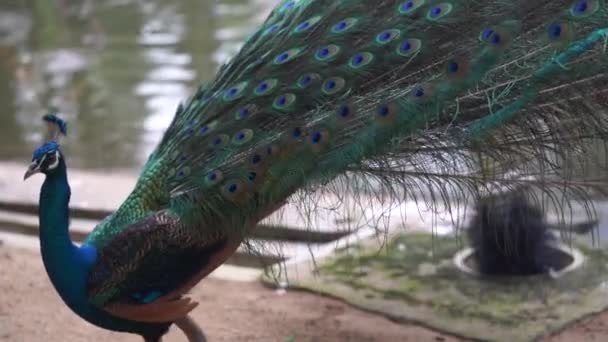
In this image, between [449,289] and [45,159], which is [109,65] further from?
[45,159]

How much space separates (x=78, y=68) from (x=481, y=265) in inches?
317

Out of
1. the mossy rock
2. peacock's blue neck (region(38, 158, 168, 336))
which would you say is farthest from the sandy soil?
peacock's blue neck (region(38, 158, 168, 336))

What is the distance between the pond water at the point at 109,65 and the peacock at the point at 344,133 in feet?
14.8

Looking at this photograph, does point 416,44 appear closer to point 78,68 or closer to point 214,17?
point 78,68

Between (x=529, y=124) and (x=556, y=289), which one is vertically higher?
(x=529, y=124)

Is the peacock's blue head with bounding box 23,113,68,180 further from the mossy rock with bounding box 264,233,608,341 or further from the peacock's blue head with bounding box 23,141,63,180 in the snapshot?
the mossy rock with bounding box 264,233,608,341

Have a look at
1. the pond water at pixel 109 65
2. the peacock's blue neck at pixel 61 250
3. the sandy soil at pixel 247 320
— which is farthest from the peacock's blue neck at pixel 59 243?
the pond water at pixel 109 65

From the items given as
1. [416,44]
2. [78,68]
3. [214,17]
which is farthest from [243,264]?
[214,17]

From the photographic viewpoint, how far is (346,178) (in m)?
3.99

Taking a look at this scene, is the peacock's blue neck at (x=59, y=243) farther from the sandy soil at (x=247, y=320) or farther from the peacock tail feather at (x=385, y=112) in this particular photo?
the sandy soil at (x=247, y=320)

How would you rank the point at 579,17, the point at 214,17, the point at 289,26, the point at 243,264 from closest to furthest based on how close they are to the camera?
1. the point at 579,17
2. the point at 289,26
3. the point at 243,264
4. the point at 214,17

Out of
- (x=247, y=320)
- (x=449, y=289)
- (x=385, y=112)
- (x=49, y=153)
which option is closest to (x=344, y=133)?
(x=385, y=112)

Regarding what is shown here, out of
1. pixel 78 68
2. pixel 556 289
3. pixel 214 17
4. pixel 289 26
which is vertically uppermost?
pixel 214 17

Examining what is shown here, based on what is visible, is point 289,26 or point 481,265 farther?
point 481,265
